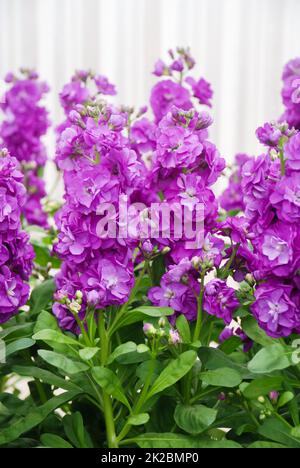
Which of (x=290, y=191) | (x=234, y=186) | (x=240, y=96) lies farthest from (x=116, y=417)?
(x=240, y=96)

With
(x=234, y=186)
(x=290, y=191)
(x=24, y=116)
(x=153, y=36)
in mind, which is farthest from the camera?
(x=153, y=36)

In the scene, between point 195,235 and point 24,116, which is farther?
point 24,116

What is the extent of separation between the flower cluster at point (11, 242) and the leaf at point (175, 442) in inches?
10.2

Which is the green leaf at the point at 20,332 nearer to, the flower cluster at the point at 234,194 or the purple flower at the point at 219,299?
the purple flower at the point at 219,299

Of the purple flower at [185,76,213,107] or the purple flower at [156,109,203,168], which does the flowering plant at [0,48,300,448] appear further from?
the purple flower at [185,76,213,107]

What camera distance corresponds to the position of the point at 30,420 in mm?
937

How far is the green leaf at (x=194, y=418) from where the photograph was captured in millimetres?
858

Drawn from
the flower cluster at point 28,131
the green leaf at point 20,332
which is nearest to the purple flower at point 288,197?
the green leaf at point 20,332

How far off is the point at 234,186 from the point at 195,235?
0.64 m

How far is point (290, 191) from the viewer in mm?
830

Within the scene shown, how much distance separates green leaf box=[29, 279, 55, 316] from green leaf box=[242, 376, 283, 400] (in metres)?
0.41

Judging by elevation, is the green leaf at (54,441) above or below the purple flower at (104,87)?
below

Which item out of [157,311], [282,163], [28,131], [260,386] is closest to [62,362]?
[157,311]
